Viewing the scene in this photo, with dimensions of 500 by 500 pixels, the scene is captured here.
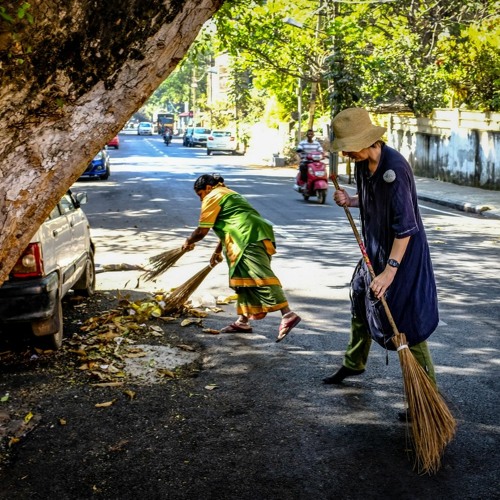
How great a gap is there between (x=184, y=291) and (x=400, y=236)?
138 inches

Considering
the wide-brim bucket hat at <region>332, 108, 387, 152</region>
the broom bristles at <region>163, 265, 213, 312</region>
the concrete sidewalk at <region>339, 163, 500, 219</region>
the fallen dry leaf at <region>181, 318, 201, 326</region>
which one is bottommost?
the fallen dry leaf at <region>181, 318, 201, 326</region>

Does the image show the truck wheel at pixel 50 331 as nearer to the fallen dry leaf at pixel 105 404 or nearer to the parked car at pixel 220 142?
the fallen dry leaf at pixel 105 404

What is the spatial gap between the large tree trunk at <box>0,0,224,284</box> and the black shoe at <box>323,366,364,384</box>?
288cm

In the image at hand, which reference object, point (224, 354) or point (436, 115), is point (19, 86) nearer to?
point (224, 354)

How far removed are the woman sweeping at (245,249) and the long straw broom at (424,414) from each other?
7.22 feet

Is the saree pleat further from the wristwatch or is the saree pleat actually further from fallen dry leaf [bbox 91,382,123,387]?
the wristwatch

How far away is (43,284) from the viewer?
6.06 m

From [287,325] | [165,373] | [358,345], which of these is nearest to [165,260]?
[287,325]

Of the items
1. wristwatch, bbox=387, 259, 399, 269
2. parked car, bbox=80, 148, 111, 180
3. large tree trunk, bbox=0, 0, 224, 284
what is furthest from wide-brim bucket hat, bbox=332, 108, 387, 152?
parked car, bbox=80, 148, 111, 180

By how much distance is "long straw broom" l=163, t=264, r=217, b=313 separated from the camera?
298 inches

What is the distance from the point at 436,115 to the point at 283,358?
21.6 m

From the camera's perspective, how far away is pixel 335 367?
6016mm

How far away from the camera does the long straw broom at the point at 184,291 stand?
298 inches

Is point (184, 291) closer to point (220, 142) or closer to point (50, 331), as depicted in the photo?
point (50, 331)
